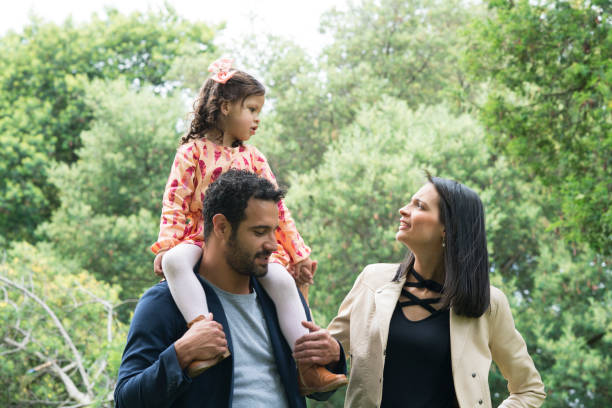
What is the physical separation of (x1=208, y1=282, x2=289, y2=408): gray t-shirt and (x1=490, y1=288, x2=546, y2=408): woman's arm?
3.43 ft

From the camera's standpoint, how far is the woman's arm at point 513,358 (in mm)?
2928

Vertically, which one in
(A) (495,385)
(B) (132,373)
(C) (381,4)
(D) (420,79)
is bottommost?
(A) (495,385)

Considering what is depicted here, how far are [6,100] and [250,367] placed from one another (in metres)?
18.7

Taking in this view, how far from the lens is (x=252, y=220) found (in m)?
2.31

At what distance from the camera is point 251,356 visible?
234 cm

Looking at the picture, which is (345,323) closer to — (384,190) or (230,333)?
(230,333)

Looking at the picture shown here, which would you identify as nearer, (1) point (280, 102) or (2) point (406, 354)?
(2) point (406, 354)

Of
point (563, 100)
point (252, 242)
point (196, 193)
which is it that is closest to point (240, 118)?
point (196, 193)

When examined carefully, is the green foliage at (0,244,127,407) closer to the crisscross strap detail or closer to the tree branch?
the tree branch

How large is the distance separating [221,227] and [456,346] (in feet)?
3.54

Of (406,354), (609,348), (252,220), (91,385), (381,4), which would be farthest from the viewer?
(381,4)

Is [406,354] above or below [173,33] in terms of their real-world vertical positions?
below

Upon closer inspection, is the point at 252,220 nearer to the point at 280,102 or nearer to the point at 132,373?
the point at 132,373

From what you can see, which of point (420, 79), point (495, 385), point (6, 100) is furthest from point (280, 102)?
point (495, 385)
